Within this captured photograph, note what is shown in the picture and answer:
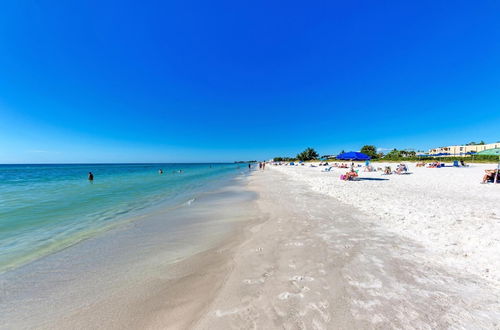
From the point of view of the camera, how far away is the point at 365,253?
3783mm

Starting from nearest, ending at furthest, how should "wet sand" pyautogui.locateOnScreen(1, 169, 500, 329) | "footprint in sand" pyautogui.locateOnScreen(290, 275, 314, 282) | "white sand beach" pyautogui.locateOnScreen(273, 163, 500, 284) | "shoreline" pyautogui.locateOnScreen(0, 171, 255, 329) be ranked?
"wet sand" pyautogui.locateOnScreen(1, 169, 500, 329) → "shoreline" pyautogui.locateOnScreen(0, 171, 255, 329) → "footprint in sand" pyautogui.locateOnScreen(290, 275, 314, 282) → "white sand beach" pyautogui.locateOnScreen(273, 163, 500, 284)

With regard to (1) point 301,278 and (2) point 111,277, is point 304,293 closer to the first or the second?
(1) point 301,278

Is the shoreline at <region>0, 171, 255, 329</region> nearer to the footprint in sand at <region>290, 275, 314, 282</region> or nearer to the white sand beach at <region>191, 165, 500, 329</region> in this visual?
the white sand beach at <region>191, 165, 500, 329</region>

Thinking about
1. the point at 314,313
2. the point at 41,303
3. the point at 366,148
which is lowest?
the point at 41,303

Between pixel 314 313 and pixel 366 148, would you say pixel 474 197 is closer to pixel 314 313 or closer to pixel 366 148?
pixel 314 313

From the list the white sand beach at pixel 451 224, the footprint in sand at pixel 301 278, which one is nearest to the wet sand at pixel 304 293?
the footprint in sand at pixel 301 278

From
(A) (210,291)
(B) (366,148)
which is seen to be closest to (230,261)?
(A) (210,291)

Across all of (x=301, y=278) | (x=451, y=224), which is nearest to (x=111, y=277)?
(x=301, y=278)

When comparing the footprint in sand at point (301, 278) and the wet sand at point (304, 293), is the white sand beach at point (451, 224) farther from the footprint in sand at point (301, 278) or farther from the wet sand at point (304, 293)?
the footprint in sand at point (301, 278)

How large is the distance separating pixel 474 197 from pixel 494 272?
7619 millimetres

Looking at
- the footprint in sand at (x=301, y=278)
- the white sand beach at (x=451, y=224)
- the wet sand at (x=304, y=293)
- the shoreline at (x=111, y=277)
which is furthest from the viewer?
the white sand beach at (x=451, y=224)

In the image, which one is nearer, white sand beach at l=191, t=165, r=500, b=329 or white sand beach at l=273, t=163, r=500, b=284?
white sand beach at l=191, t=165, r=500, b=329

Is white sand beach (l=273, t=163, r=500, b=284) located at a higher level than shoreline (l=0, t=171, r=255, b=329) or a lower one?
higher

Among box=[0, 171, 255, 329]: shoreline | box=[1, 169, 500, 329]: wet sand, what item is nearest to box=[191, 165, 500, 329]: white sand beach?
box=[1, 169, 500, 329]: wet sand
